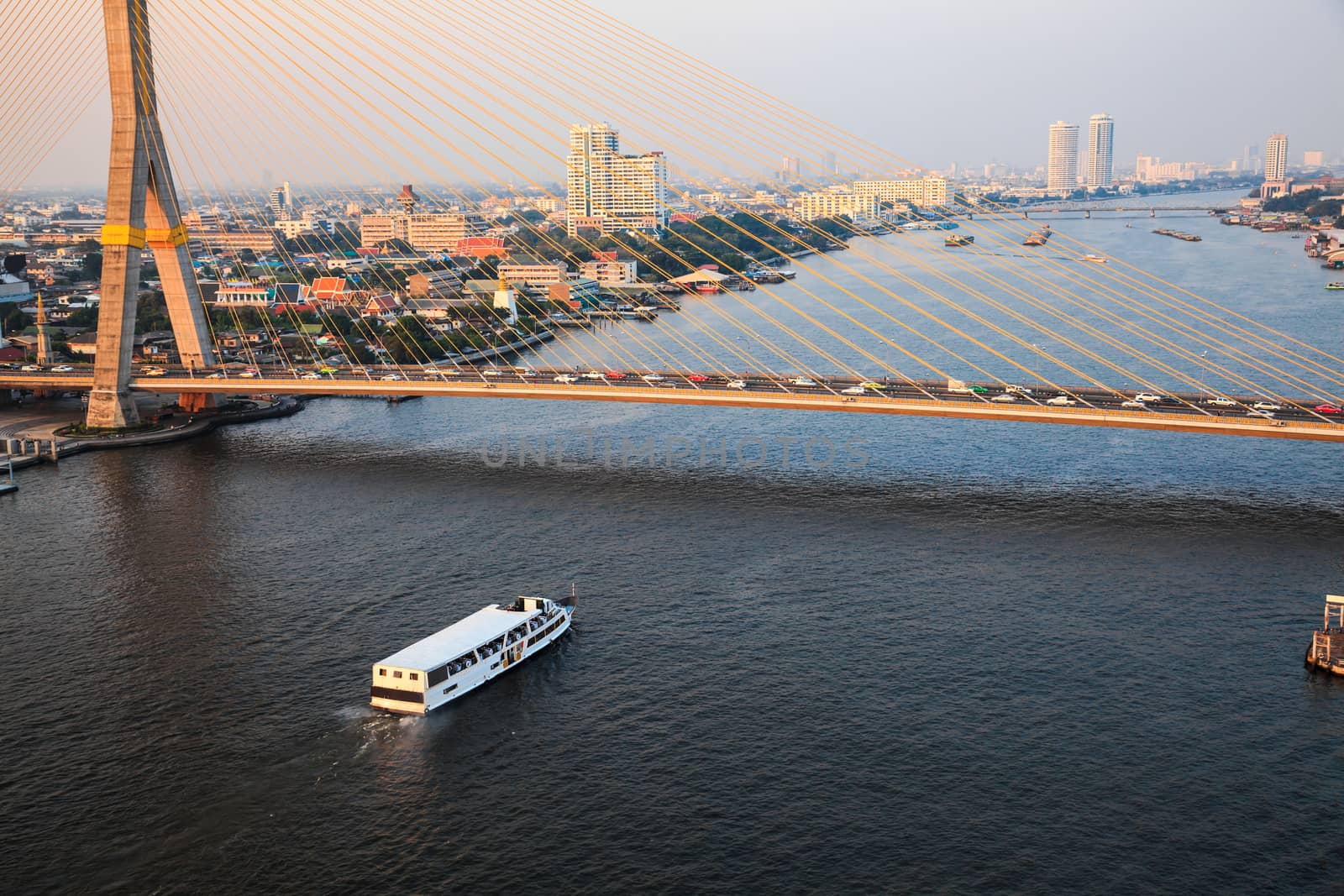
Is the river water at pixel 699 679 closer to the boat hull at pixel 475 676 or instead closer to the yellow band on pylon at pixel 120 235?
the boat hull at pixel 475 676

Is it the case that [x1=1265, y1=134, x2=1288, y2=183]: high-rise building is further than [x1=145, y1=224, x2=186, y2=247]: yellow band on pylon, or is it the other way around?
[x1=1265, y1=134, x2=1288, y2=183]: high-rise building

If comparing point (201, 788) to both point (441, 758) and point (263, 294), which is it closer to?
point (441, 758)

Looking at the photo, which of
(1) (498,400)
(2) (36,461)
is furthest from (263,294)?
(2) (36,461)

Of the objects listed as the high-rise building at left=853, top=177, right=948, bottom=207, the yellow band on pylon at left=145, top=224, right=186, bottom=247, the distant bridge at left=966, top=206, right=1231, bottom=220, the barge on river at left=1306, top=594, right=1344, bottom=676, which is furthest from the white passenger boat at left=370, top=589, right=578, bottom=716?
the distant bridge at left=966, top=206, right=1231, bottom=220

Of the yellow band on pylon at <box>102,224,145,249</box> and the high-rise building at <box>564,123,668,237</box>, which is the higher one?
the high-rise building at <box>564,123,668,237</box>

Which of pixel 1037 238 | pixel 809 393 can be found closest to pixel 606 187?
pixel 1037 238

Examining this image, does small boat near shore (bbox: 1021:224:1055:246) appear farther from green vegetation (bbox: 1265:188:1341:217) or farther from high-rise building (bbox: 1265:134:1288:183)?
high-rise building (bbox: 1265:134:1288:183)
